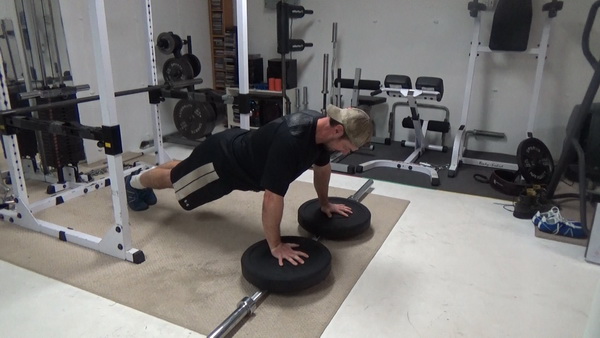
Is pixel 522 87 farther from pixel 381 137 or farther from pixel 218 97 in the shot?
pixel 218 97

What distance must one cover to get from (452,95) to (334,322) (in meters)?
3.44

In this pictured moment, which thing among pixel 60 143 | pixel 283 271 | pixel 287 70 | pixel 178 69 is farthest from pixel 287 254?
pixel 287 70

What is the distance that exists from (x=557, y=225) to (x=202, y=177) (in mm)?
2345

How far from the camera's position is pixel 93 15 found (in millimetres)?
2021

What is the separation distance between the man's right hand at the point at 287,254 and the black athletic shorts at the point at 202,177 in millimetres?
514

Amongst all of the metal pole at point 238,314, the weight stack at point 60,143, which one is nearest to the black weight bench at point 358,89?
the weight stack at point 60,143

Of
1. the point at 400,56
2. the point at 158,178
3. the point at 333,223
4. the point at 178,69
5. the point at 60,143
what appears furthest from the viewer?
the point at 400,56

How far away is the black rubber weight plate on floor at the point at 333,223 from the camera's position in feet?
8.70

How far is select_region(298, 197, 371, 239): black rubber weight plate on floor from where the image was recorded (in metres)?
2.65

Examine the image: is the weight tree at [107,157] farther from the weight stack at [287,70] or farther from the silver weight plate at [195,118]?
the weight stack at [287,70]

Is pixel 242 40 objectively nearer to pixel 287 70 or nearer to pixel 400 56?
pixel 287 70

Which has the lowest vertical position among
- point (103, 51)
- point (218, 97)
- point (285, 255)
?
point (285, 255)

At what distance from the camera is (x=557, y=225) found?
9.33 ft

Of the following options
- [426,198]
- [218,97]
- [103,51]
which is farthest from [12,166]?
[426,198]
